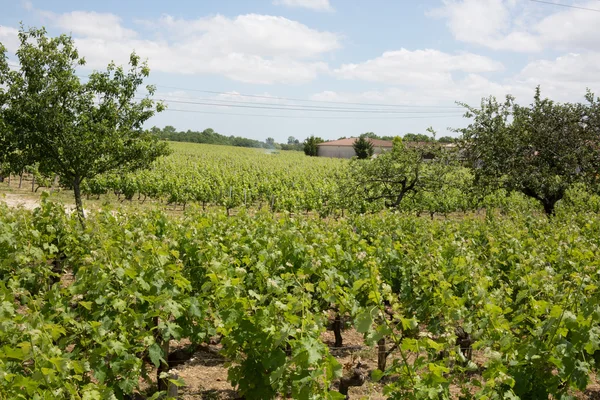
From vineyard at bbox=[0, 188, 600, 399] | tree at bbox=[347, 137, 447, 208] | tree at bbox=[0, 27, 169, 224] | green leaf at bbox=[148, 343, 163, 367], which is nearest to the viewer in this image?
vineyard at bbox=[0, 188, 600, 399]

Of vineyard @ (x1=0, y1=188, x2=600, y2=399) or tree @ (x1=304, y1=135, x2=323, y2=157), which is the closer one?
vineyard @ (x1=0, y1=188, x2=600, y2=399)

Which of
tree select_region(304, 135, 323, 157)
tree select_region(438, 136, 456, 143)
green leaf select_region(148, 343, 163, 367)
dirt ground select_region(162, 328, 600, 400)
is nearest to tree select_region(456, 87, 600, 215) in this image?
tree select_region(438, 136, 456, 143)

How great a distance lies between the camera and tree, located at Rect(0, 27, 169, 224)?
12.5 metres

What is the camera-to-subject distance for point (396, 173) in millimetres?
16594

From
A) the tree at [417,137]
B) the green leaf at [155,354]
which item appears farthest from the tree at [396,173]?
the green leaf at [155,354]

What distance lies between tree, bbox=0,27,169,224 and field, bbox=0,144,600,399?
4449 mm

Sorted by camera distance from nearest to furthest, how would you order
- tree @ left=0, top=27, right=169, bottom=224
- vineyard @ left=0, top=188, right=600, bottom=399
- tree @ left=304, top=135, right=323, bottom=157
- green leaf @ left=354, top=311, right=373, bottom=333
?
green leaf @ left=354, top=311, right=373, bottom=333 → vineyard @ left=0, top=188, right=600, bottom=399 → tree @ left=0, top=27, right=169, bottom=224 → tree @ left=304, top=135, right=323, bottom=157

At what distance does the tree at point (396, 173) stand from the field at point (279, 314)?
242 inches

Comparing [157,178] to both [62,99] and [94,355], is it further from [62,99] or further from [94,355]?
[94,355]

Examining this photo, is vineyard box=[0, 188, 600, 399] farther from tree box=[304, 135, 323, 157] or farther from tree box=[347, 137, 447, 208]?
tree box=[304, 135, 323, 157]

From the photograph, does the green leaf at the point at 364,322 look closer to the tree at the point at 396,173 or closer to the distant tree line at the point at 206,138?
the tree at the point at 396,173

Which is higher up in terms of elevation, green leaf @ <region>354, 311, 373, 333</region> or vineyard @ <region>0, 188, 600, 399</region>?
green leaf @ <region>354, 311, 373, 333</region>

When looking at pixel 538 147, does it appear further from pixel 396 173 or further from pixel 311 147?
pixel 311 147

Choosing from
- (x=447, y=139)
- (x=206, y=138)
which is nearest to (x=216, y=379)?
(x=447, y=139)
